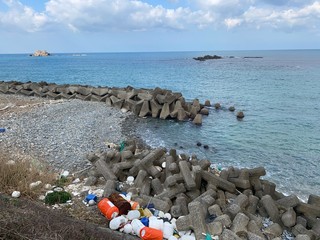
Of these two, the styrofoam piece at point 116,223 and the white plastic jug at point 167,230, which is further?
the white plastic jug at point 167,230

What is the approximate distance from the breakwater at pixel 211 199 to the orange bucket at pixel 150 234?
60cm

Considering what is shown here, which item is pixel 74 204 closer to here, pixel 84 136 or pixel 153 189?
pixel 153 189

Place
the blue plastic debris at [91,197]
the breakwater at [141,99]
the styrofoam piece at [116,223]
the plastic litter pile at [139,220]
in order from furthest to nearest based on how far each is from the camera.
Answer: the breakwater at [141,99], the blue plastic debris at [91,197], the styrofoam piece at [116,223], the plastic litter pile at [139,220]

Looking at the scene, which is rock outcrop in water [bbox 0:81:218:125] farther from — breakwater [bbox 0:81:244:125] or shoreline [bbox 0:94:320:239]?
shoreline [bbox 0:94:320:239]

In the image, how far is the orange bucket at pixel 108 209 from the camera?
6727mm

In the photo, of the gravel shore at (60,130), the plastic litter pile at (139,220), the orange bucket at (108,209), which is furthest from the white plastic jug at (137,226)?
the gravel shore at (60,130)

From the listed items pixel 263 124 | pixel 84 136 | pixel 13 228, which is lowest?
pixel 263 124

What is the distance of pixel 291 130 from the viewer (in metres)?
20.1

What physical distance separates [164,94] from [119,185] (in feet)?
48.7

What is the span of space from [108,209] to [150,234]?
4.07ft

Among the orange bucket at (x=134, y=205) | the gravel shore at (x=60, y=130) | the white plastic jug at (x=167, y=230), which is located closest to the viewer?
the white plastic jug at (x=167, y=230)

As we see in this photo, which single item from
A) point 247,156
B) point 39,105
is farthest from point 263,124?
point 39,105

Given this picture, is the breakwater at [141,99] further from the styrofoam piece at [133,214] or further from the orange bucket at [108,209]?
the styrofoam piece at [133,214]

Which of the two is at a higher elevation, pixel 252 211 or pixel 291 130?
pixel 252 211
